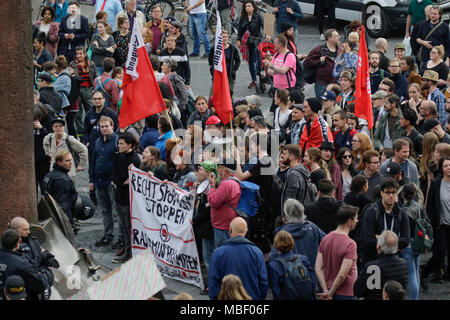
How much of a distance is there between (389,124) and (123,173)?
392 cm

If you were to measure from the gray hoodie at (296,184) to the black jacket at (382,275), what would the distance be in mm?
1948

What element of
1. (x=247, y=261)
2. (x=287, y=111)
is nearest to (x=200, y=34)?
(x=287, y=111)

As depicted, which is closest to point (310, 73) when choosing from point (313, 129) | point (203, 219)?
point (313, 129)

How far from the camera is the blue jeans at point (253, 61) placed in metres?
17.5

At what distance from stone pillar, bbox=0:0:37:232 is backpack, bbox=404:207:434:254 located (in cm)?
434

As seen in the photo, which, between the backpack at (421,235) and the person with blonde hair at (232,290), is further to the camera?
the backpack at (421,235)

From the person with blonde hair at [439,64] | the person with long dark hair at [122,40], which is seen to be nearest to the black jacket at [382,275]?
the person with blonde hair at [439,64]

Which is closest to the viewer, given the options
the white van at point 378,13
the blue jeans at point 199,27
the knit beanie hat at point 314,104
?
the knit beanie hat at point 314,104

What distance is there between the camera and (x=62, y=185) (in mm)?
10836

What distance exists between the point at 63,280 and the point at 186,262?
1.52 m

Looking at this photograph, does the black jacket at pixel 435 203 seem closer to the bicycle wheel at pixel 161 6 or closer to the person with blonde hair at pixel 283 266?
the person with blonde hair at pixel 283 266

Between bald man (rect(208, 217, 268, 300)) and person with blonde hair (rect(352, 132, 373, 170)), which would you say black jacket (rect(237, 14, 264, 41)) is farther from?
bald man (rect(208, 217, 268, 300))

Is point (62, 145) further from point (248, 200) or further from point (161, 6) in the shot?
point (161, 6)
